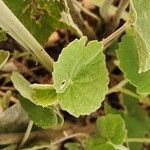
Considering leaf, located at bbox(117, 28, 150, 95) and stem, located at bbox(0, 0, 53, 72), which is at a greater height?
stem, located at bbox(0, 0, 53, 72)

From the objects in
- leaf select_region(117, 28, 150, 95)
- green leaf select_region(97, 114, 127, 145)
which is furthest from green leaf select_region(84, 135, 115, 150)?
leaf select_region(117, 28, 150, 95)

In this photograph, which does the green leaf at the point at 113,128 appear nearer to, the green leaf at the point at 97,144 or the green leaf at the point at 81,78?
the green leaf at the point at 97,144

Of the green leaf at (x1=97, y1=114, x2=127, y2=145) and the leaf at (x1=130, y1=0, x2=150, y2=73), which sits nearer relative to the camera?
the leaf at (x1=130, y1=0, x2=150, y2=73)

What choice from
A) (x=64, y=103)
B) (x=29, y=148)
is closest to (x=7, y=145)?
(x=29, y=148)

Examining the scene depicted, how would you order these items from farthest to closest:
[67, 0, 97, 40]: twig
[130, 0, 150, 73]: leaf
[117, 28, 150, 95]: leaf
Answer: [67, 0, 97, 40]: twig, [117, 28, 150, 95]: leaf, [130, 0, 150, 73]: leaf

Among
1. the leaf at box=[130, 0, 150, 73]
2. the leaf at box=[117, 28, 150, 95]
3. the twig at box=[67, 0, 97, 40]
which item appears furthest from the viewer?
the twig at box=[67, 0, 97, 40]

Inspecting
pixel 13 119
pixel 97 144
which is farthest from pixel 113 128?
pixel 13 119

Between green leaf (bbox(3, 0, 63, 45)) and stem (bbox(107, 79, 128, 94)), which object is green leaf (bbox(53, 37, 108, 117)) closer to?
green leaf (bbox(3, 0, 63, 45))
